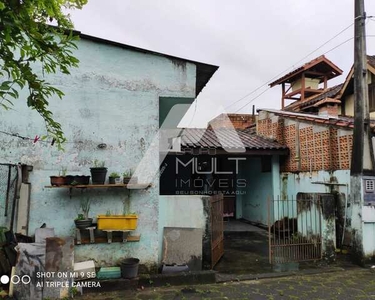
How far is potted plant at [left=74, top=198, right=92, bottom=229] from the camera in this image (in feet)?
16.6

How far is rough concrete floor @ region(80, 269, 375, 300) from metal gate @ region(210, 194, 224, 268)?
953 mm

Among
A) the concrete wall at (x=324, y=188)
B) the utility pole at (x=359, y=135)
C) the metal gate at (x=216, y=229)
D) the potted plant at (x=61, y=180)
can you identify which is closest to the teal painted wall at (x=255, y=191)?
the concrete wall at (x=324, y=188)

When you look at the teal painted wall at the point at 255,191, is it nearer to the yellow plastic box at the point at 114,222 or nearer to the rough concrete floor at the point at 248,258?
the rough concrete floor at the point at 248,258

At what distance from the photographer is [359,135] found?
6500 millimetres

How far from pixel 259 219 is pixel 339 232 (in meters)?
4.14

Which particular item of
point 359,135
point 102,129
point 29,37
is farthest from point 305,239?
point 29,37

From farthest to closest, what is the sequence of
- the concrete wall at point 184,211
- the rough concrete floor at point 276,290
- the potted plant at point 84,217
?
the concrete wall at point 184,211 < the potted plant at point 84,217 < the rough concrete floor at point 276,290

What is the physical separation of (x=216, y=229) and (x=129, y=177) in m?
2.41

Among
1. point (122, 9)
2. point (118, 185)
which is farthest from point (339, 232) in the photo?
point (122, 9)

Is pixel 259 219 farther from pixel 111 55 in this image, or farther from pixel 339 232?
pixel 111 55

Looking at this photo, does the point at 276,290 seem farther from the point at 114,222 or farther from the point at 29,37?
the point at 29,37

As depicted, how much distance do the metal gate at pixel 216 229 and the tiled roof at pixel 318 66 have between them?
13.4m

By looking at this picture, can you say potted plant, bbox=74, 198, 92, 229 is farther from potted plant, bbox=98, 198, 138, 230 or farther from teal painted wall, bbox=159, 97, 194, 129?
teal painted wall, bbox=159, 97, 194, 129

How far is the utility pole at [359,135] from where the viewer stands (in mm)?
6445
